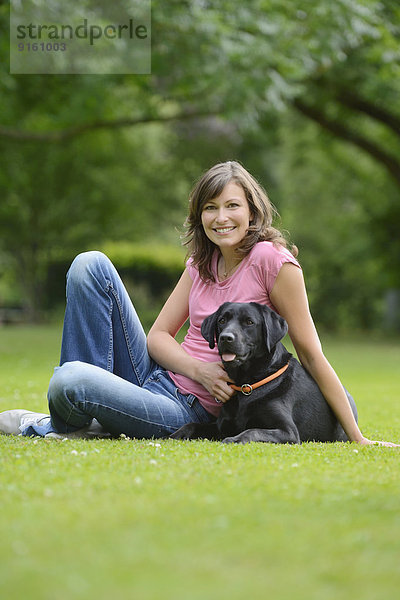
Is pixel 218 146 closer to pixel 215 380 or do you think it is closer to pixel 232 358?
pixel 215 380

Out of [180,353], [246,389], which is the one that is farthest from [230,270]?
[246,389]

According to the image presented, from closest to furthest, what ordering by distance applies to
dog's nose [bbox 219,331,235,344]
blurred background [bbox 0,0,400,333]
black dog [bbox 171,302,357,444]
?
1. dog's nose [bbox 219,331,235,344]
2. black dog [bbox 171,302,357,444]
3. blurred background [bbox 0,0,400,333]

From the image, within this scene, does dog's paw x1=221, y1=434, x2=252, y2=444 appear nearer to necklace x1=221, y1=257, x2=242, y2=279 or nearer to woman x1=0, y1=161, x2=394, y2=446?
woman x1=0, y1=161, x2=394, y2=446

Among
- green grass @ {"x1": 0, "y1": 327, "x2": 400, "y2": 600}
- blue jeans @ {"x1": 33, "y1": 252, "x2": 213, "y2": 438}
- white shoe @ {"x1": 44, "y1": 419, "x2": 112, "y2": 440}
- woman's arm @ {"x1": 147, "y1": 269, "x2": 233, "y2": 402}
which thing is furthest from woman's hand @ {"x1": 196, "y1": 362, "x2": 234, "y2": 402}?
white shoe @ {"x1": 44, "y1": 419, "x2": 112, "y2": 440}

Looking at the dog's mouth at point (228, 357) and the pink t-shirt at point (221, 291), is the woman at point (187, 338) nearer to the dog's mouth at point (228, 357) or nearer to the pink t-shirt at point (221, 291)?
the pink t-shirt at point (221, 291)

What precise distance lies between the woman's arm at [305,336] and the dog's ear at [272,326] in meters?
0.16

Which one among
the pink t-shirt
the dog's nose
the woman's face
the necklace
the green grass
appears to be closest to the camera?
the green grass

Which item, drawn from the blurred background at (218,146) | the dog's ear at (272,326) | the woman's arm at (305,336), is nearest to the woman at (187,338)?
the woman's arm at (305,336)

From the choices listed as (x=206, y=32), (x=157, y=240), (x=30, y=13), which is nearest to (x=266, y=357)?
(x=206, y=32)

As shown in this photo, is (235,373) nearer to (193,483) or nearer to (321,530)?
(193,483)

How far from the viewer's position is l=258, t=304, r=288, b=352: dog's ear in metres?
4.68

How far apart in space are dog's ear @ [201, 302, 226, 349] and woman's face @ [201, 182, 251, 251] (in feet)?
1.56

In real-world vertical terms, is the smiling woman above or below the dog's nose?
above

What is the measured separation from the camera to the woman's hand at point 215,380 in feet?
15.8
